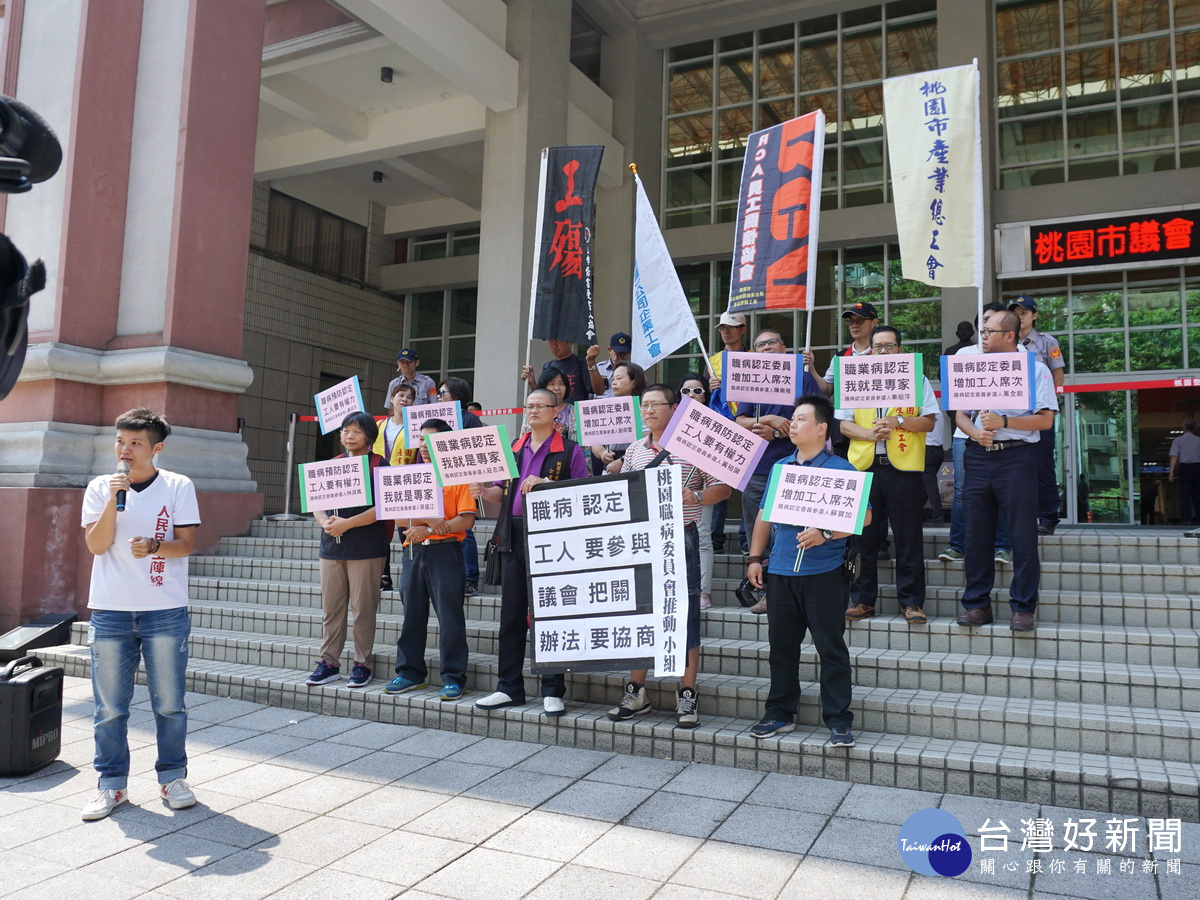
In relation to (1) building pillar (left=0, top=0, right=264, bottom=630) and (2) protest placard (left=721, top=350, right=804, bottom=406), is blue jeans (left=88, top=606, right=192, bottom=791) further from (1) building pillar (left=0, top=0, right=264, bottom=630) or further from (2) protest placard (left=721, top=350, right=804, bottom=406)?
(1) building pillar (left=0, top=0, right=264, bottom=630)

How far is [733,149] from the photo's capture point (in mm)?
14414

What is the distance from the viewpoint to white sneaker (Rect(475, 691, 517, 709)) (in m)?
5.41

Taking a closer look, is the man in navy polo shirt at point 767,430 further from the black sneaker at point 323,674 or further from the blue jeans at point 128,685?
the blue jeans at point 128,685

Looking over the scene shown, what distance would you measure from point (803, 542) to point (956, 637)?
4.98 ft

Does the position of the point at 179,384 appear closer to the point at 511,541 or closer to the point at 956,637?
the point at 511,541

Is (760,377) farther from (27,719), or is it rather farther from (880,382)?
(27,719)

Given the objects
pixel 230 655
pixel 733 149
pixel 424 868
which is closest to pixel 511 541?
pixel 424 868

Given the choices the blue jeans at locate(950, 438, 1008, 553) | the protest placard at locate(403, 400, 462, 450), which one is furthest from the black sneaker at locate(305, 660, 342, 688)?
the blue jeans at locate(950, 438, 1008, 553)

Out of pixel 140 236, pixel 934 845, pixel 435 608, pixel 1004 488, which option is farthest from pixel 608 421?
pixel 140 236

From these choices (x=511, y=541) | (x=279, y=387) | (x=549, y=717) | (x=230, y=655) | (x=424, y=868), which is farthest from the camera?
(x=279, y=387)

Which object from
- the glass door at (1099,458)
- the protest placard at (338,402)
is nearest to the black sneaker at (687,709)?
the protest placard at (338,402)

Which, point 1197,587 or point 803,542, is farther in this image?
point 1197,587

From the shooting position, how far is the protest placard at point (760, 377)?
620 cm

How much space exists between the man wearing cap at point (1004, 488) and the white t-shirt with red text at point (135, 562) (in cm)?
454
